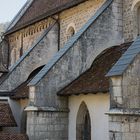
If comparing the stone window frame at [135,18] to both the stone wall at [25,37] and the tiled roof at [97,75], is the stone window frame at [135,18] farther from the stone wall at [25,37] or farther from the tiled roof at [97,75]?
the stone wall at [25,37]

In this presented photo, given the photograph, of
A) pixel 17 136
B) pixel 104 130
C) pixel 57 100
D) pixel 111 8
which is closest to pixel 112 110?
pixel 104 130

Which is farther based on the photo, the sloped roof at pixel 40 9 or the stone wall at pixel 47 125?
the sloped roof at pixel 40 9

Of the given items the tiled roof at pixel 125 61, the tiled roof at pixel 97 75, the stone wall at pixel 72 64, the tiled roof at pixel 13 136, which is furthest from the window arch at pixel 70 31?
the tiled roof at pixel 125 61

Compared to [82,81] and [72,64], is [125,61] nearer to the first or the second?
[82,81]

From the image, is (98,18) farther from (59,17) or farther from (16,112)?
(16,112)

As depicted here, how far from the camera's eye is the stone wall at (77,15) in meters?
16.0

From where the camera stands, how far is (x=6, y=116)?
53.9 feet

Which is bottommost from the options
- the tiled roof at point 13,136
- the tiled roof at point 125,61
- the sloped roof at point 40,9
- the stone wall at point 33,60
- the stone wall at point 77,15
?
the tiled roof at point 13,136

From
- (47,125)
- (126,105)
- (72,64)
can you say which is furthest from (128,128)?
(72,64)

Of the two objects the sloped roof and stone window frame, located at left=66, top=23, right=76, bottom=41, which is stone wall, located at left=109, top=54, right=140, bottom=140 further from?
stone window frame, located at left=66, top=23, right=76, bottom=41

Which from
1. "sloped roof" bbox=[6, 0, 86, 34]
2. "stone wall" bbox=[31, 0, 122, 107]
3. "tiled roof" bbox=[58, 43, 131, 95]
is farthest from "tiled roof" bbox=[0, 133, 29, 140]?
"sloped roof" bbox=[6, 0, 86, 34]

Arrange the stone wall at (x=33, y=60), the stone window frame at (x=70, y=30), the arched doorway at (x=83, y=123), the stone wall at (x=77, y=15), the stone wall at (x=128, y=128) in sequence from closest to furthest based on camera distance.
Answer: the stone wall at (x=128, y=128), the arched doorway at (x=83, y=123), the stone wall at (x=77, y=15), the stone window frame at (x=70, y=30), the stone wall at (x=33, y=60)

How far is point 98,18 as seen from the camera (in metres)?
14.1

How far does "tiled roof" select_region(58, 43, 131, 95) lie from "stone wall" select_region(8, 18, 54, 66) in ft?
19.2
